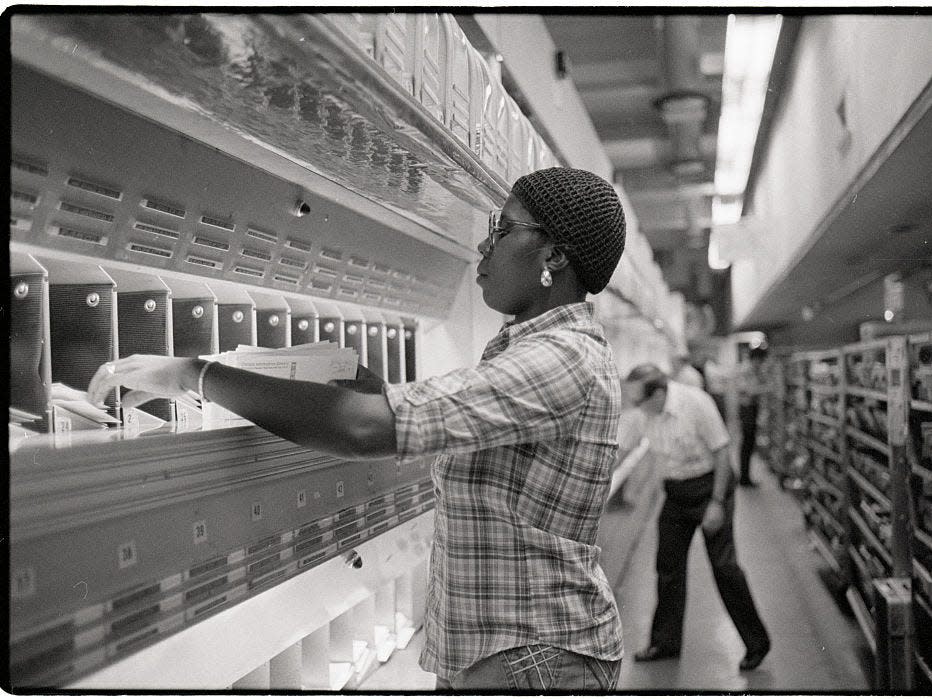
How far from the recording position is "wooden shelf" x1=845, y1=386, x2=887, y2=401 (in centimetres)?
427

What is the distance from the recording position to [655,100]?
205 inches

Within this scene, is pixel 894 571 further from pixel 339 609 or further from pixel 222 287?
pixel 222 287

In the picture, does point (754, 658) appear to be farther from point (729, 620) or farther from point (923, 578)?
point (729, 620)

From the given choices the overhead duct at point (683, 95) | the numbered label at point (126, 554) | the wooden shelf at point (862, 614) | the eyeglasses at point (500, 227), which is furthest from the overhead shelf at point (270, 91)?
the wooden shelf at point (862, 614)

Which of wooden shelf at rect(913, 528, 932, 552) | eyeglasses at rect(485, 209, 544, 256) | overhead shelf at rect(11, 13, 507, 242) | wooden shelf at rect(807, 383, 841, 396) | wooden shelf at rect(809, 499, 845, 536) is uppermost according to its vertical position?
overhead shelf at rect(11, 13, 507, 242)

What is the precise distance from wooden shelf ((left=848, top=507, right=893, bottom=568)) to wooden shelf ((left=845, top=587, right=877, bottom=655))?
0.32 meters

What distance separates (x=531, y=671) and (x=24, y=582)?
843mm

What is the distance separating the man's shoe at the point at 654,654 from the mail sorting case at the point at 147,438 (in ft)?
8.42

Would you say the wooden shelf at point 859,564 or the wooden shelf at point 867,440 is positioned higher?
the wooden shelf at point 867,440

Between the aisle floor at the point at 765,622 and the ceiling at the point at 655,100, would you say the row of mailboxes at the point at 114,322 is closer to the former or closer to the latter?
the ceiling at the point at 655,100

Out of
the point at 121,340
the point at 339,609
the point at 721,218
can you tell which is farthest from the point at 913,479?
the point at 721,218

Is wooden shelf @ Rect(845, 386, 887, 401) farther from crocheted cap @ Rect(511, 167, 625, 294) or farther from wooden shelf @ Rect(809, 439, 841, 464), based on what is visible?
crocheted cap @ Rect(511, 167, 625, 294)

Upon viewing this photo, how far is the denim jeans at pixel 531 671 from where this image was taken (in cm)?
140

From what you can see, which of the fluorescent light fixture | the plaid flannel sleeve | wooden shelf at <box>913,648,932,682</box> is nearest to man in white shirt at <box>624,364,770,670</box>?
wooden shelf at <box>913,648,932,682</box>
